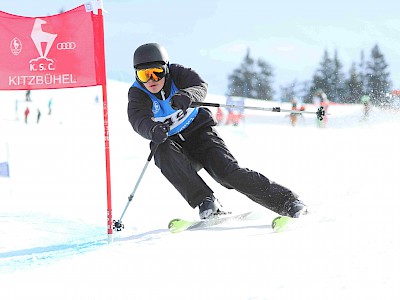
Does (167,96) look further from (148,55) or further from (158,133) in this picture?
(158,133)

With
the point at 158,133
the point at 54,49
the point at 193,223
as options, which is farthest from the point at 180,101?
the point at 54,49

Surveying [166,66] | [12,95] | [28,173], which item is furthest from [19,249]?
[12,95]

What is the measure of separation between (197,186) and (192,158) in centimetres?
36

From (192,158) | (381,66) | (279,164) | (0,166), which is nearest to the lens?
(192,158)

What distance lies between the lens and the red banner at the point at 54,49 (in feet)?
15.7

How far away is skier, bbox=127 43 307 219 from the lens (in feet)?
14.9

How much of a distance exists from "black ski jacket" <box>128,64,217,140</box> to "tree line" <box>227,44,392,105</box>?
4148 cm

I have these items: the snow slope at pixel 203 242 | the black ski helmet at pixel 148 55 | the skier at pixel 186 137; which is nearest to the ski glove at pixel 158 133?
the skier at pixel 186 137

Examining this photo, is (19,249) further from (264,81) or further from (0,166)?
(264,81)

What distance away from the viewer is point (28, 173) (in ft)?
36.7

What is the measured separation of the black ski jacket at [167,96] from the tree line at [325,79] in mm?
41479

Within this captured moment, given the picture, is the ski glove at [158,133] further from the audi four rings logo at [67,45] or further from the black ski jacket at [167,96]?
the audi four rings logo at [67,45]

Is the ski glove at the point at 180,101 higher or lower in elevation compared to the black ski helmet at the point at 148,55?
lower

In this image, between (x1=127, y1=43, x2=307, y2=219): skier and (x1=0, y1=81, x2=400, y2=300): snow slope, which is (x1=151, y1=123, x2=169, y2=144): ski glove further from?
(x1=0, y1=81, x2=400, y2=300): snow slope
